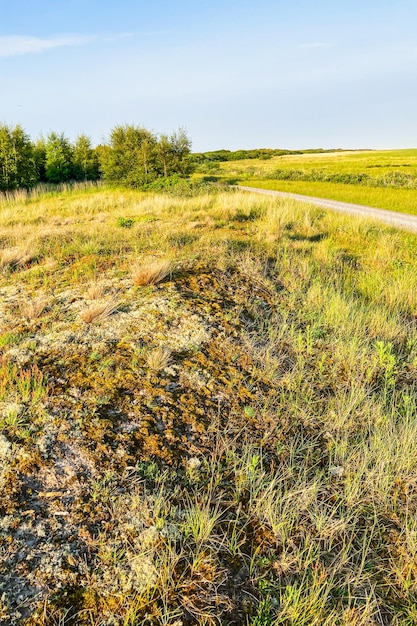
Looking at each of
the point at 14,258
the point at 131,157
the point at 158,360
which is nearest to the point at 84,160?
the point at 131,157

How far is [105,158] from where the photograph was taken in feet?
104

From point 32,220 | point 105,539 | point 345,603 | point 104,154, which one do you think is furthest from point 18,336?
point 104,154

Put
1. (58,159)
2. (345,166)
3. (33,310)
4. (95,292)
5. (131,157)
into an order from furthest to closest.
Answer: (345,166), (58,159), (131,157), (95,292), (33,310)

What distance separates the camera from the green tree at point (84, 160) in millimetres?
33875

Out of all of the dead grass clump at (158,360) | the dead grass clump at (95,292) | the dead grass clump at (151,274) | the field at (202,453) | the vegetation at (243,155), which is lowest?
the field at (202,453)

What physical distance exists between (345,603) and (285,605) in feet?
1.13

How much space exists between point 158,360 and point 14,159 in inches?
A: 1061

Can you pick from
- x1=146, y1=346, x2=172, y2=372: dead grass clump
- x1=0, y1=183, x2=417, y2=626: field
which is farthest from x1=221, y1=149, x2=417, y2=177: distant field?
x1=146, y1=346, x2=172, y2=372: dead grass clump

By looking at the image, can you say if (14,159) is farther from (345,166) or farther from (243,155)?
(243,155)

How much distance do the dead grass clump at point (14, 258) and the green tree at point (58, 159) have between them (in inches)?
1102

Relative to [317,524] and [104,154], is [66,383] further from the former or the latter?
[104,154]

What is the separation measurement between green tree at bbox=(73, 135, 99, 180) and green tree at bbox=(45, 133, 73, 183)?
59 cm

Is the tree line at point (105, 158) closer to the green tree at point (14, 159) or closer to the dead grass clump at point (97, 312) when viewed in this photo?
the green tree at point (14, 159)

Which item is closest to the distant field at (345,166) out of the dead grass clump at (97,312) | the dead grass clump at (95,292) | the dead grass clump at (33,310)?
the dead grass clump at (95,292)
